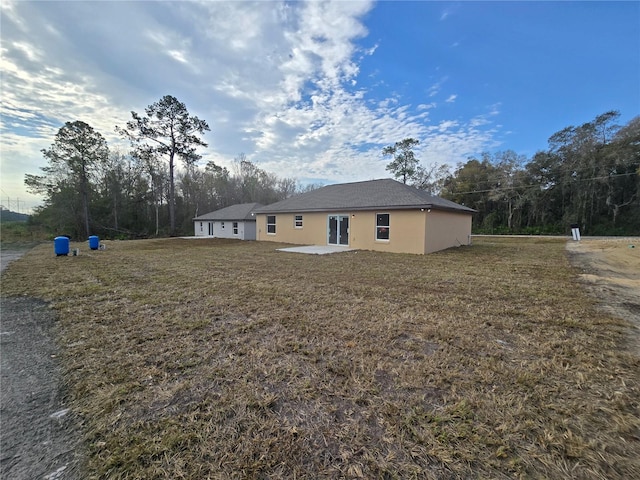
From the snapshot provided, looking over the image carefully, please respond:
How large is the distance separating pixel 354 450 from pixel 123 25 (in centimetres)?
1131

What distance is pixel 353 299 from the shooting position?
462 centimetres

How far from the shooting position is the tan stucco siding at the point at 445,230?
37.0 ft

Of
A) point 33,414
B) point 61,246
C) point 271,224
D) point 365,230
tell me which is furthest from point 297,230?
point 33,414

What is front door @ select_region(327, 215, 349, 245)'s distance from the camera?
13.4 m

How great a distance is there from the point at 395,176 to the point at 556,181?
16.0 m

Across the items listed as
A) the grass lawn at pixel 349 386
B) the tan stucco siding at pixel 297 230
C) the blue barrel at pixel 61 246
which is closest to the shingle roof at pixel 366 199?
the tan stucco siding at pixel 297 230

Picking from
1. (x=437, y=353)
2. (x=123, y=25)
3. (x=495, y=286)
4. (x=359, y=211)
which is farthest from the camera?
(x=359, y=211)

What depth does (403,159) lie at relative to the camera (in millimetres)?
30766

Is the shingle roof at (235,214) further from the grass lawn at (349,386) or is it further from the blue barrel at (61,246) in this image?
the grass lawn at (349,386)

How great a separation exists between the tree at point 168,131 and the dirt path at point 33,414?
81.1ft

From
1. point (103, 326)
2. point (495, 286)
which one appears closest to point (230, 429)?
point (103, 326)

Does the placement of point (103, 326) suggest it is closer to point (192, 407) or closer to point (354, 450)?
point (192, 407)

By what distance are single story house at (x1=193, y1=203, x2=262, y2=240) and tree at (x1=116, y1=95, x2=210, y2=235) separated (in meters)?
3.09

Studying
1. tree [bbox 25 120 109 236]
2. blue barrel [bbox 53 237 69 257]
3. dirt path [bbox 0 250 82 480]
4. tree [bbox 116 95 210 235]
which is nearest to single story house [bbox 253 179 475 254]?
blue barrel [bbox 53 237 69 257]
